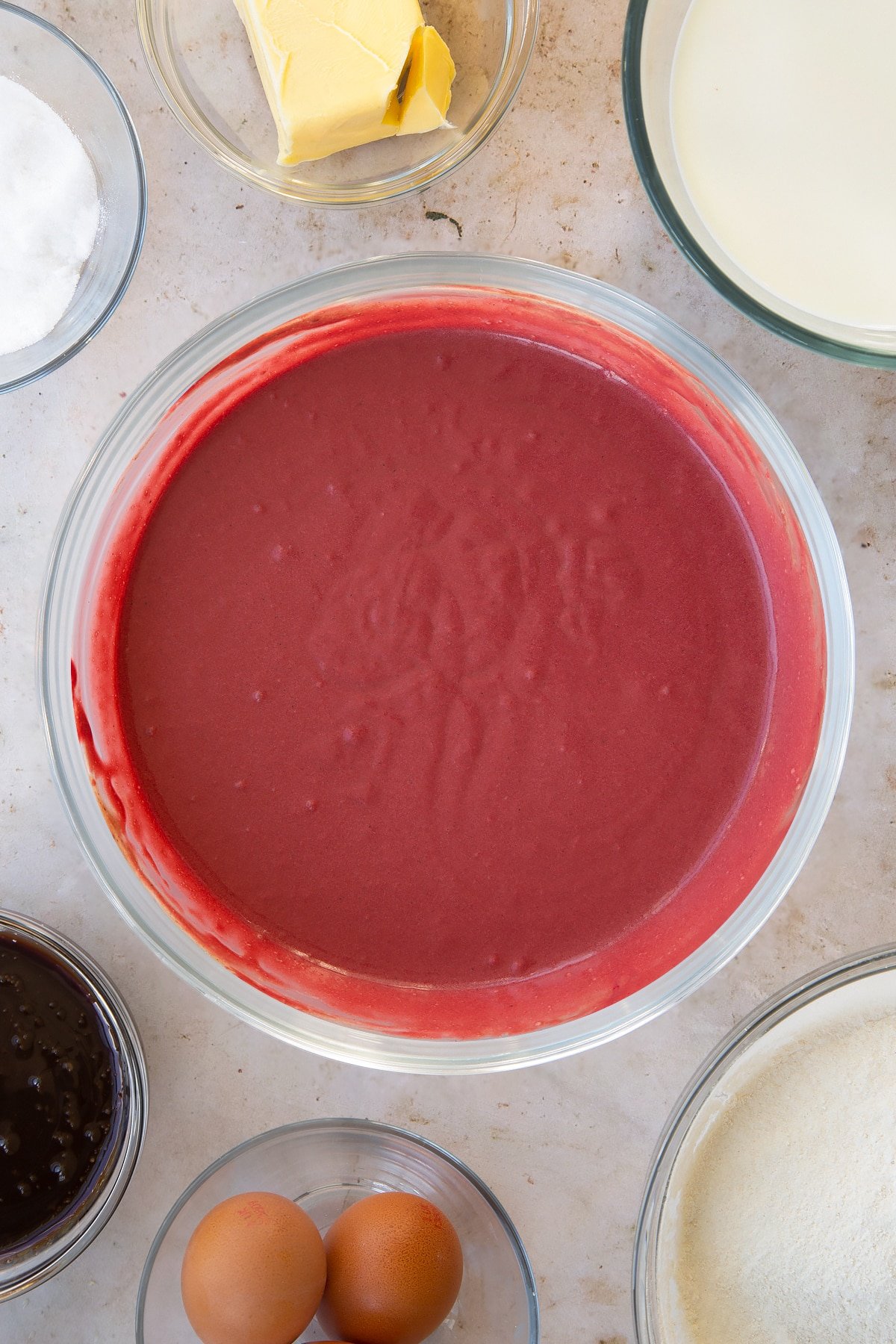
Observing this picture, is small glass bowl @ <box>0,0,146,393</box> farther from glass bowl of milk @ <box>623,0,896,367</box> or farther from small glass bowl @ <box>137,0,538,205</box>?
glass bowl of milk @ <box>623,0,896,367</box>

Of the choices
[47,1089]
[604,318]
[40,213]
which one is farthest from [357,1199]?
[40,213]

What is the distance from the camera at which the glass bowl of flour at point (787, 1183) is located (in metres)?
1.46

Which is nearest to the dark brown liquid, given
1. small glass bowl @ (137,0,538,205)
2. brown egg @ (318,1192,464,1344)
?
brown egg @ (318,1192,464,1344)

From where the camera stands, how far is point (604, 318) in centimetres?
155

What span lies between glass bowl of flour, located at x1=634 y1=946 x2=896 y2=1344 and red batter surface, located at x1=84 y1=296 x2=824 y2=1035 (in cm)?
20

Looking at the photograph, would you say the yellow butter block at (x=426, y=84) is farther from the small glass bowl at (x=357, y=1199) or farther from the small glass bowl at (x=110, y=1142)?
the small glass bowl at (x=357, y=1199)

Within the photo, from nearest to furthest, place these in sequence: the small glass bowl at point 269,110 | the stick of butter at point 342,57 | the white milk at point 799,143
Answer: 1. the white milk at point 799,143
2. the stick of butter at point 342,57
3. the small glass bowl at point 269,110

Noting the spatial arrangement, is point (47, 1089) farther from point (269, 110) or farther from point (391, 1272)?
point (269, 110)

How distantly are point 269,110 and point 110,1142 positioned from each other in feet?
5.17

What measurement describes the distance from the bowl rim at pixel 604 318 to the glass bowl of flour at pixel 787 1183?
0.16 metres

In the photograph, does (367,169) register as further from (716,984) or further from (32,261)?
(716,984)

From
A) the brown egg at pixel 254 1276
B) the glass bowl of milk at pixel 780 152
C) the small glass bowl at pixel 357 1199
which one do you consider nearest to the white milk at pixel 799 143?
the glass bowl of milk at pixel 780 152

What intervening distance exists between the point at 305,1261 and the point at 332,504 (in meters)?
1.04

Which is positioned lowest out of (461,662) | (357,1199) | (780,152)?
(357,1199)
